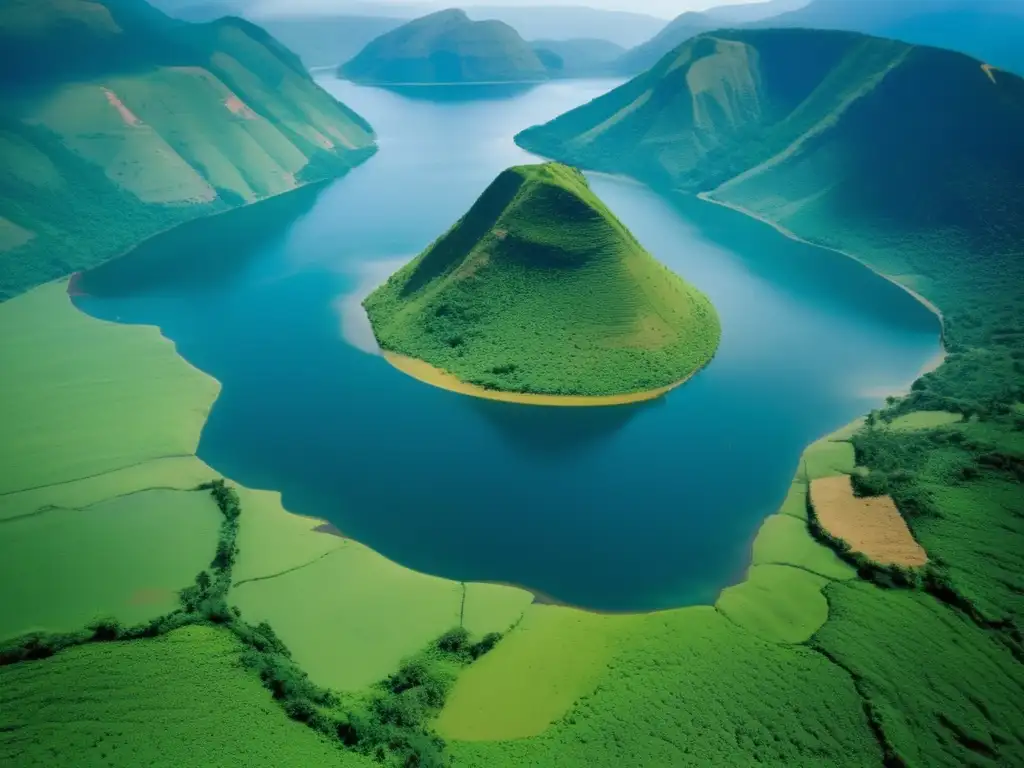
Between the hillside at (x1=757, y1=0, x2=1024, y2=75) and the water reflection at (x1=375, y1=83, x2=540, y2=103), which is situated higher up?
the hillside at (x1=757, y1=0, x2=1024, y2=75)

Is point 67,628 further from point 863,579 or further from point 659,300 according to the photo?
point 659,300

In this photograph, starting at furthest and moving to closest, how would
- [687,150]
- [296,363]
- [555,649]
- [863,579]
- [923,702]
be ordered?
[687,150] < [296,363] < [863,579] < [555,649] < [923,702]

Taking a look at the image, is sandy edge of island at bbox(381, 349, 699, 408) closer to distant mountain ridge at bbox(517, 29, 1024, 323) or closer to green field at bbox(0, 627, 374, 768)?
green field at bbox(0, 627, 374, 768)

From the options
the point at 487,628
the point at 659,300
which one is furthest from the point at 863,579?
the point at 659,300

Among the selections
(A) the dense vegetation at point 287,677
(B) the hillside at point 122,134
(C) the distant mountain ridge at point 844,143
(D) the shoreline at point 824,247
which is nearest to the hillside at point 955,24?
(C) the distant mountain ridge at point 844,143

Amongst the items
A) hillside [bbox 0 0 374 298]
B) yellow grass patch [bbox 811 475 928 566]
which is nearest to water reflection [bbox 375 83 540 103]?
hillside [bbox 0 0 374 298]

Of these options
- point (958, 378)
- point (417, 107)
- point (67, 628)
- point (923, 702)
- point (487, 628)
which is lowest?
point (67, 628)

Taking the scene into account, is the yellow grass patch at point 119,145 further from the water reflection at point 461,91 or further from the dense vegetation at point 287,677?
the water reflection at point 461,91
